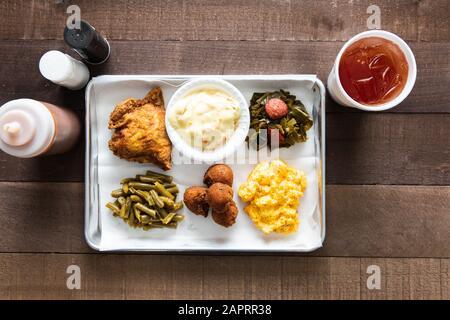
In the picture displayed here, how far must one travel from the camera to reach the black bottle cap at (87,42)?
1.53 metres

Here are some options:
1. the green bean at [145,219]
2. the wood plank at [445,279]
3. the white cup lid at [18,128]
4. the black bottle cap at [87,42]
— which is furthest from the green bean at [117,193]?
the wood plank at [445,279]

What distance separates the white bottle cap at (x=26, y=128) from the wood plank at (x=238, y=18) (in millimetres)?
397

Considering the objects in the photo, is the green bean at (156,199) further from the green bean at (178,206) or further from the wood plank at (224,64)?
the wood plank at (224,64)

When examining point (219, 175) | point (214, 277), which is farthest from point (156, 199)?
point (214, 277)

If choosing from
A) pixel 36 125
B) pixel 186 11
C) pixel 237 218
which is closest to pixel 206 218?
pixel 237 218

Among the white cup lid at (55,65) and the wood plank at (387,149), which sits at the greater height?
the white cup lid at (55,65)

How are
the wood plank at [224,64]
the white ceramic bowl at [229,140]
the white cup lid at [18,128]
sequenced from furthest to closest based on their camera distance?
1. the wood plank at [224,64]
2. the white ceramic bowl at [229,140]
3. the white cup lid at [18,128]

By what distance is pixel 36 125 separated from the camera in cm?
147

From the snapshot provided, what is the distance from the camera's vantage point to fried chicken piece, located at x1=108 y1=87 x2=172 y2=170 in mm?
1558

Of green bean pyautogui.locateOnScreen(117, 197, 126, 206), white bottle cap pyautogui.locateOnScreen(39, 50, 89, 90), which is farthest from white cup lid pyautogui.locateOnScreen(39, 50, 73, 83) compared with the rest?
green bean pyautogui.locateOnScreen(117, 197, 126, 206)

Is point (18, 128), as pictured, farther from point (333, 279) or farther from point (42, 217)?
point (333, 279)
